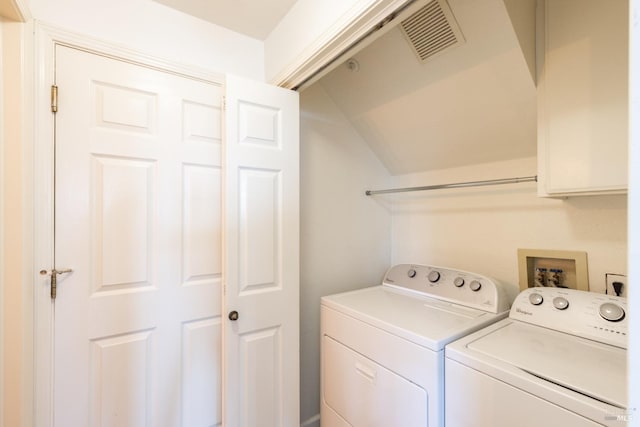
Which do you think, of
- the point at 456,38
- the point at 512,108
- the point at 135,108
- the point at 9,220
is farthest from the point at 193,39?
the point at 512,108

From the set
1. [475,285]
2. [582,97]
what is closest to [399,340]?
[475,285]

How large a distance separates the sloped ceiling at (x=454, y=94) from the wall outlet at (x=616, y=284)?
2.22 feet

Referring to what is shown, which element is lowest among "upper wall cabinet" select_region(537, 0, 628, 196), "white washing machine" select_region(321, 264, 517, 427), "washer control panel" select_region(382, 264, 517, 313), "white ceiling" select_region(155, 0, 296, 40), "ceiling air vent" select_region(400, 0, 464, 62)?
"white washing machine" select_region(321, 264, 517, 427)

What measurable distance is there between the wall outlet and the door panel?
184 centimetres

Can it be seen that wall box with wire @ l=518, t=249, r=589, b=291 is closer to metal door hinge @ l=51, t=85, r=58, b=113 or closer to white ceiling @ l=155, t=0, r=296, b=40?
white ceiling @ l=155, t=0, r=296, b=40

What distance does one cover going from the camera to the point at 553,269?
4.63ft

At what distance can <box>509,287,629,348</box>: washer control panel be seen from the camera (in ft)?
3.30

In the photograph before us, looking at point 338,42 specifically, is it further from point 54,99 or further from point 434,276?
point 434,276

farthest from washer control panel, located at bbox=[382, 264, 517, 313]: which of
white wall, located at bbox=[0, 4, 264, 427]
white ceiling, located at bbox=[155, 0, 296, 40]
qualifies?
white wall, located at bbox=[0, 4, 264, 427]

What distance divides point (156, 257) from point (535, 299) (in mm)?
1760

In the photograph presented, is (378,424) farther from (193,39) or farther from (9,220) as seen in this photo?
(193,39)

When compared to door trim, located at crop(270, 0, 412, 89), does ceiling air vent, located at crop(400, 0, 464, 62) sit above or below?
above

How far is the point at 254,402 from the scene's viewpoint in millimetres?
1412
